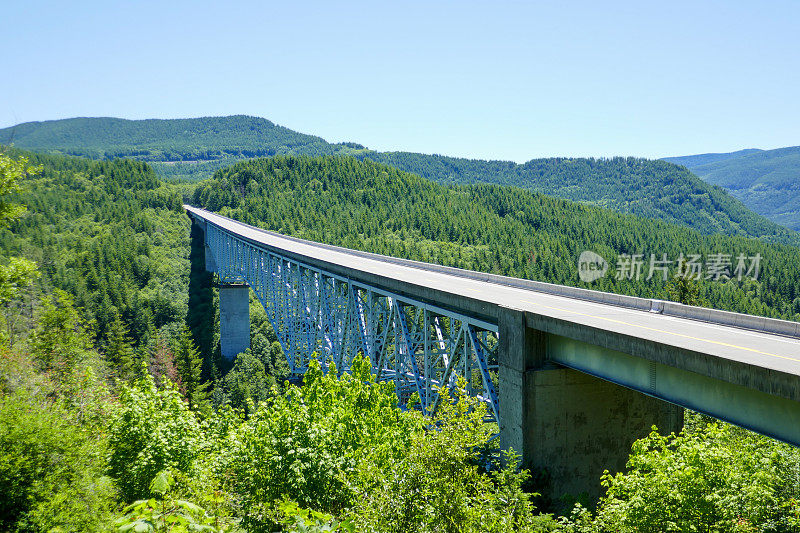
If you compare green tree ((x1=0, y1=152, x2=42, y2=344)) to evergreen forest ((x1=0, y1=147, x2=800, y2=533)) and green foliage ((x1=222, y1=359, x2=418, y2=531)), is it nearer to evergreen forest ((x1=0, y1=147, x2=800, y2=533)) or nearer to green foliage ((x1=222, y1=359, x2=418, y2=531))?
evergreen forest ((x1=0, y1=147, x2=800, y2=533))

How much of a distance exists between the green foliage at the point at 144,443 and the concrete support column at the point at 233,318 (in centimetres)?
4926

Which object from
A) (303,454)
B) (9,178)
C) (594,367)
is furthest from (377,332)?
(9,178)

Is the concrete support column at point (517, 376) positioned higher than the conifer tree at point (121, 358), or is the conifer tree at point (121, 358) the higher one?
the concrete support column at point (517, 376)

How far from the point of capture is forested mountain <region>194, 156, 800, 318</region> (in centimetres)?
12862

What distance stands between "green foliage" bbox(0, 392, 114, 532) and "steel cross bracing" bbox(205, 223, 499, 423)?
9.07m

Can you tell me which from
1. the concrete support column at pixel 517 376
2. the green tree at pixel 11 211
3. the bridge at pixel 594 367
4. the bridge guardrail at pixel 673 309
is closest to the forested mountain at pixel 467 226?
the bridge guardrail at pixel 673 309

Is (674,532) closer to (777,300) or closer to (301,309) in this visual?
(301,309)

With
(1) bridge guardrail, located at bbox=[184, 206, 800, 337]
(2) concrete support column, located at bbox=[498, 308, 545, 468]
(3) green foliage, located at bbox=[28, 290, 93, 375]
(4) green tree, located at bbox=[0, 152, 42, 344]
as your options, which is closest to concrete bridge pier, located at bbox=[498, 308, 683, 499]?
(2) concrete support column, located at bbox=[498, 308, 545, 468]

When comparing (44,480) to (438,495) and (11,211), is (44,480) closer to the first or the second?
(11,211)

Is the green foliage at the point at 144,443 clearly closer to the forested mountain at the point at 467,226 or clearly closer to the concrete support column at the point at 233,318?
the concrete support column at the point at 233,318

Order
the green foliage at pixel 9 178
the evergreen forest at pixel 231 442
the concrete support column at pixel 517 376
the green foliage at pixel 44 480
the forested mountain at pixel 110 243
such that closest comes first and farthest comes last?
the evergreen forest at pixel 231 442
the green foliage at pixel 44 480
the green foliage at pixel 9 178
the concrete support column at pixel 517 376
the forested mountain at pixel 110 243

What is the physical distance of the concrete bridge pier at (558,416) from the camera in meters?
16.3

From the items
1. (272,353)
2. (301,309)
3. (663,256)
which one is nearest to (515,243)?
(663,256)

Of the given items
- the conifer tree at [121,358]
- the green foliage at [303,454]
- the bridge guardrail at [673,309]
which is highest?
the bridge guardrail at [673,309]
